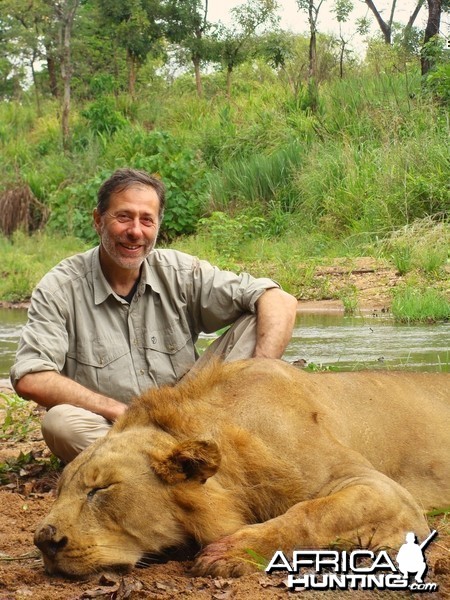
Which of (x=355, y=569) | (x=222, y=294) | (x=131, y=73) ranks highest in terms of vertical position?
(x=131, y=73)

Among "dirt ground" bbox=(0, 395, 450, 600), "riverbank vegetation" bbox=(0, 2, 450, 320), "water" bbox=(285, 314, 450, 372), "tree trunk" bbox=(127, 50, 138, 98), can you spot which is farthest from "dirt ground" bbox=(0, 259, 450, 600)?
"tree trunk" bbox=(127, 50, 138, 98)

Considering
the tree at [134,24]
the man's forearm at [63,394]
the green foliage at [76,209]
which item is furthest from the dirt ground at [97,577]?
the tree at [134,24]

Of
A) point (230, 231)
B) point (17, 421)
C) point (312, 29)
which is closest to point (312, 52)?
point (312, 29)

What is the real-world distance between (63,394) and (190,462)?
1.34 metres

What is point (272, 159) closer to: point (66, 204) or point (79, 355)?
point (66, 204)

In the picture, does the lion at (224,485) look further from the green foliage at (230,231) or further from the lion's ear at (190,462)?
the green foliage at (230,231)

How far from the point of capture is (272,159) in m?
15.7

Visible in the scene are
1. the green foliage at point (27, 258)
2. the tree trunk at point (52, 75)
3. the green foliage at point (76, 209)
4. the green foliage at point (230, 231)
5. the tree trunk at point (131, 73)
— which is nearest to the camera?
the green foliage at point (230, 231)

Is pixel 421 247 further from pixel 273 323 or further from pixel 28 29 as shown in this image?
pixel 28 29

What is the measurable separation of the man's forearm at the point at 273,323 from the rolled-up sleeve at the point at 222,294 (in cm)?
7

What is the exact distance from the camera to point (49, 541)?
2.75 m

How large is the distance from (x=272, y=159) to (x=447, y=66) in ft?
10.9

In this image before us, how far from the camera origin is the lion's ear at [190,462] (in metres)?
2.79

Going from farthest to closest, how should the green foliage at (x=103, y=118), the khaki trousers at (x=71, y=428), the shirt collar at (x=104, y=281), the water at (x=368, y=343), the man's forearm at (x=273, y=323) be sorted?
the green foliage at (x=103, y=118)
the water at (x=368, y=343)
the shirt collar at (x=104, y=281)
the man's forearm at (x=273, y=323)
the khaki trousers at (x=71, y=428)
